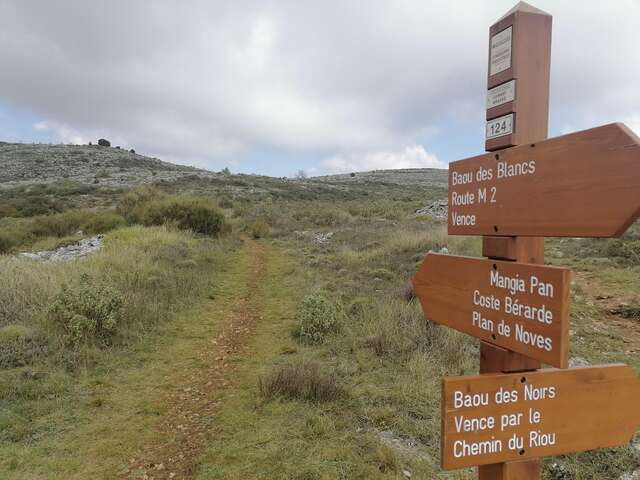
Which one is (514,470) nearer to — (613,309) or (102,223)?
(613,309)

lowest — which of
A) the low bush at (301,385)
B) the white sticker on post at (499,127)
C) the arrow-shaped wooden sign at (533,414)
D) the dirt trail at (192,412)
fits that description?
the dirt trail at (192,412)

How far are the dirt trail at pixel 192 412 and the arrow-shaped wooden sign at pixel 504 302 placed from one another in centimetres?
273

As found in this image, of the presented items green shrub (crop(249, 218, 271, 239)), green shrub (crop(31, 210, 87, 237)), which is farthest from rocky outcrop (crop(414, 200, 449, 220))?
green shrub (crop(31, 210, 87, 237))

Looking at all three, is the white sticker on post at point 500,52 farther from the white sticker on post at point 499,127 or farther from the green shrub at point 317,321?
the green shrub at point 317,321

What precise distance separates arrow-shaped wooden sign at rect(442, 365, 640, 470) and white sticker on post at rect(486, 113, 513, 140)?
1061mm

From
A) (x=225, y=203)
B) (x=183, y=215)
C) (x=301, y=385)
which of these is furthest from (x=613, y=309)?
(x=225, y=203)

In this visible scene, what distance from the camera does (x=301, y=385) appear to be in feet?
15.4

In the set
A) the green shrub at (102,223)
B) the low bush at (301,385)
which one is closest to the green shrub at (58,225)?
the green shrub at (102,223)

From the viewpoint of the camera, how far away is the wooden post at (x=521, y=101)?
1.92 metres

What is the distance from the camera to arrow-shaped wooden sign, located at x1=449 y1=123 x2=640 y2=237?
1486 millimetres

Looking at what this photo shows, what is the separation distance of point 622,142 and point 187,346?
6.18m

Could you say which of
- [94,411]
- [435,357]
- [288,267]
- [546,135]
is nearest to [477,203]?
[546,135]

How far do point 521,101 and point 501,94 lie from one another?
0.34 ft

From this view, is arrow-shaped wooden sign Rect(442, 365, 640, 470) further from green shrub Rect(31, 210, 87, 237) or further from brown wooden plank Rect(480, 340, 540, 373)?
green shrub Rect(31, 210, 87, 237)
